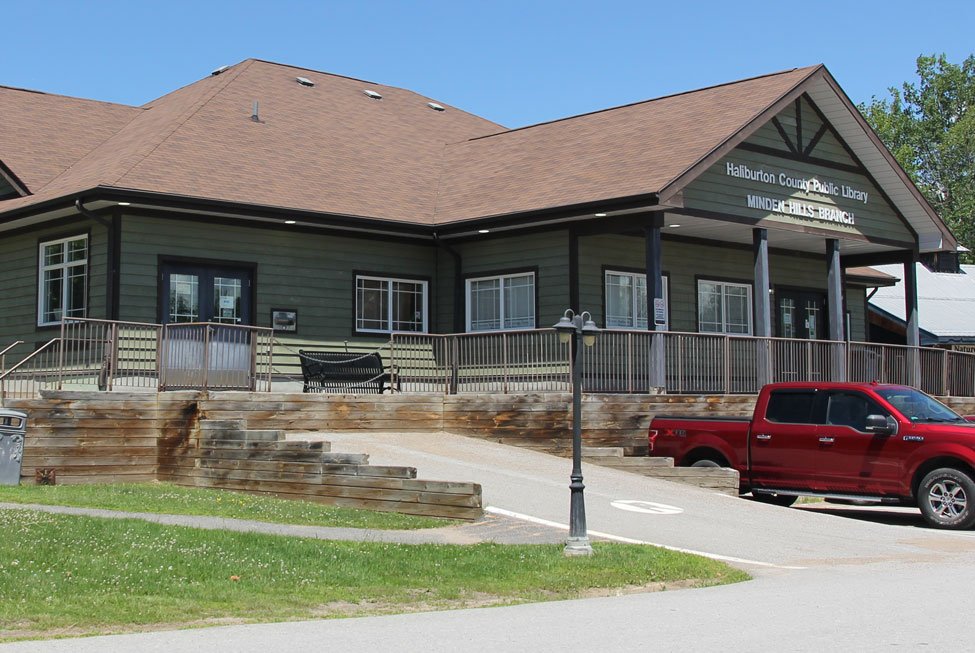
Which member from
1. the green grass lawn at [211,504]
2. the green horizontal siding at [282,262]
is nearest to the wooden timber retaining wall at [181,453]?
the green grass lawn at [211,504]

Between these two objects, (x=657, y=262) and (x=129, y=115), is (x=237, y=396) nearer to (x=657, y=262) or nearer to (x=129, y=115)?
(x=657, y=262)

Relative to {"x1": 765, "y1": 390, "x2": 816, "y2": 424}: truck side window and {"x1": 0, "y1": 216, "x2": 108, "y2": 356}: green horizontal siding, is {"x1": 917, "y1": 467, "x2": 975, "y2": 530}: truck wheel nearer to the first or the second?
{"x1": 765, "y1": 390, "x2": 816, "y2": 424}: truck side window

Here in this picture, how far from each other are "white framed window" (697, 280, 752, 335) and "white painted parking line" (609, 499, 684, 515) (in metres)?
11.2

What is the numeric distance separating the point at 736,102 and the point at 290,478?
498 inches

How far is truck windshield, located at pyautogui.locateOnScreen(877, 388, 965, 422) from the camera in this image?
17.4m

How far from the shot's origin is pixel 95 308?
2217 centimetres

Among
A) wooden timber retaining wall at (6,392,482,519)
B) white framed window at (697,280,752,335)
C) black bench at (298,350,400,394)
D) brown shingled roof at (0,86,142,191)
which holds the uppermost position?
brown shingled roof at (0,86,142,191)

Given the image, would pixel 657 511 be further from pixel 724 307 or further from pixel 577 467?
pixel 724 307

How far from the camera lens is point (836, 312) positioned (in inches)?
1024

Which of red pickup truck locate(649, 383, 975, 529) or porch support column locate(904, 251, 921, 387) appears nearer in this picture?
red pickup truck locate(649, 383, 975, 529)

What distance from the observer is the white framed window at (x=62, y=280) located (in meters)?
22.8

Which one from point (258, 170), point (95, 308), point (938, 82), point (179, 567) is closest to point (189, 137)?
point (258, 170)

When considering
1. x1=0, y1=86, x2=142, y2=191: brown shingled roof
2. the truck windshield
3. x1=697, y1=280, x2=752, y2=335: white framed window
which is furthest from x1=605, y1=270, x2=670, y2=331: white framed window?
x1=0, y1=86, x2=142, y2=191: brown shingled roof

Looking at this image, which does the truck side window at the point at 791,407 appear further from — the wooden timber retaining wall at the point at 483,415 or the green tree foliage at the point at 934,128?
the green tree foliage at the point at 934,128
